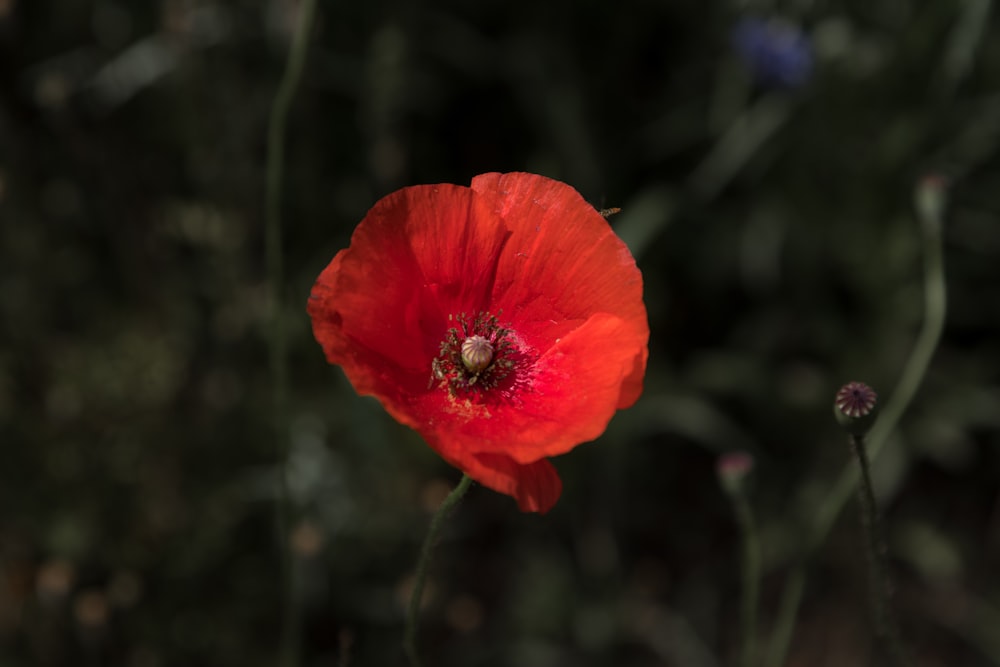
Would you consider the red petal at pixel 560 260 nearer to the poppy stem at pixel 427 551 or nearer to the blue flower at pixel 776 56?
the poppy stem at pixel 427 551

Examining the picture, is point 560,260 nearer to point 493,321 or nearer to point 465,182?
point 493,321

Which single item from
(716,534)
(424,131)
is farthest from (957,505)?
(424,131)

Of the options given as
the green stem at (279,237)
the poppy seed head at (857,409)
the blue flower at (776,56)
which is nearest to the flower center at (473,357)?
the green stem at (279,237)

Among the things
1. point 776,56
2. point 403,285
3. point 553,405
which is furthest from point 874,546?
point 776,56

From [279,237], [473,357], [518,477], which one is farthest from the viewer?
[279,237]

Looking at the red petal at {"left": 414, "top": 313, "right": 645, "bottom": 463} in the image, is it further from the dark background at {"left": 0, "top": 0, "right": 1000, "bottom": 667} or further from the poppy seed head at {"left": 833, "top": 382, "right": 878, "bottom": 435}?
the dark background at {"left": 0, "top": 0, "right": 1000, "bottom": 667}

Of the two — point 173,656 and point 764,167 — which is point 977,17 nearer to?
point 764,167
